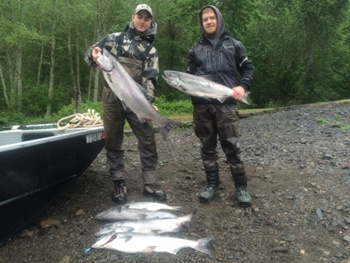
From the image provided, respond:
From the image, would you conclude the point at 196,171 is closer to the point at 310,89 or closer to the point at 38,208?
the point at 38,208

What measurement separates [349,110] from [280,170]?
8556mm

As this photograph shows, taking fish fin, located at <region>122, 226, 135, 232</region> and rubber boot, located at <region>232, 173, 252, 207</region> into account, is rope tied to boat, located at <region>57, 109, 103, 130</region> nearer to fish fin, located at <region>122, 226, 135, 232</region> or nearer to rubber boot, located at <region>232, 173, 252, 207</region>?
fish fin, located at <region>122, 226, 135, 232</region>

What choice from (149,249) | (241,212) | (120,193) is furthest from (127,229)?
(241,212)

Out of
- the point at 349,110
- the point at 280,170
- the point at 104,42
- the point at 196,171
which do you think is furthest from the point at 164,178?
the point at 349,110

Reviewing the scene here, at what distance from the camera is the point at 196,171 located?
5.96m

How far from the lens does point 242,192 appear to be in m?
4.45

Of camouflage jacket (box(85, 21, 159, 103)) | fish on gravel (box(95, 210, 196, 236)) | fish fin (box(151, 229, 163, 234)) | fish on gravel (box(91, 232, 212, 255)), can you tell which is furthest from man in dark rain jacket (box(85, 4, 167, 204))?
fish on gravel (box(91, 232, 212, 255))

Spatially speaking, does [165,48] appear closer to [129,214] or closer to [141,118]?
[141,118]

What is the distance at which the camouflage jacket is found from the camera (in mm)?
4359

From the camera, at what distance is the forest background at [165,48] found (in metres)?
20.3

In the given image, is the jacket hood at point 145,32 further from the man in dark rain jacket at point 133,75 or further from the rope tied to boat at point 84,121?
the rope tied to boat at point 84,121

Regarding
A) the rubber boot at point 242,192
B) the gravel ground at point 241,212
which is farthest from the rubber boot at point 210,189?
the rubber boot at point 242,192

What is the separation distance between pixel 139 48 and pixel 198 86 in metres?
0.94

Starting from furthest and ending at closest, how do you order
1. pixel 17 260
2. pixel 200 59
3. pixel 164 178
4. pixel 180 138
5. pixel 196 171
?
pixel 180 138 < pixel 196 171 < pixel 164 178 < pixel 200 59 < pixel 17 260
